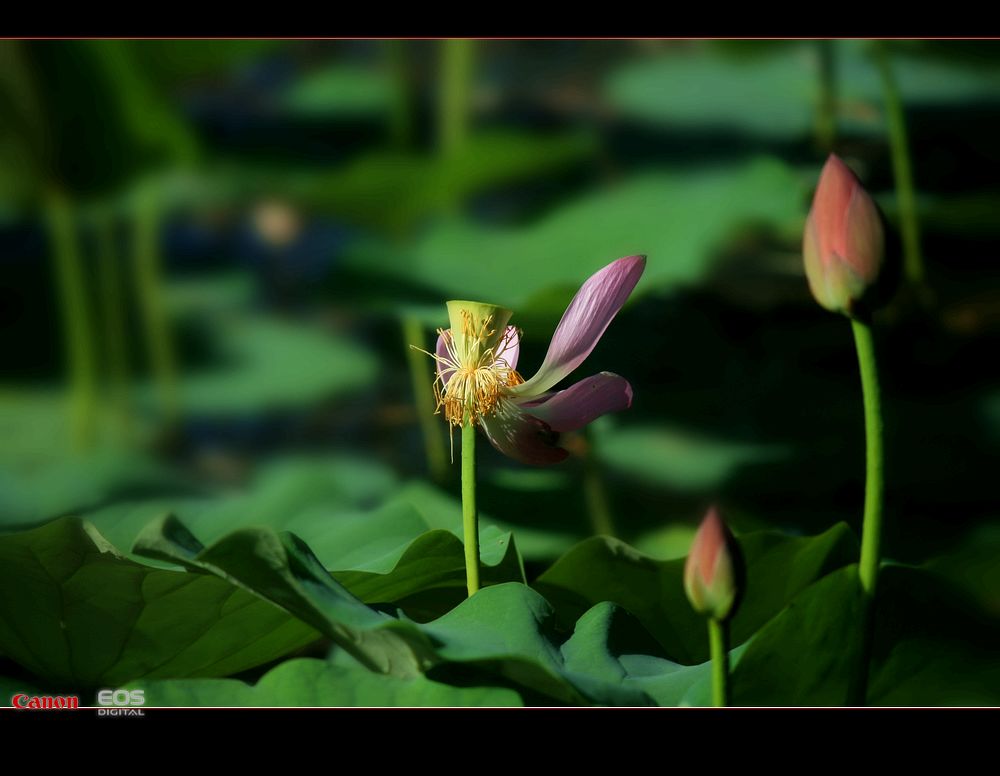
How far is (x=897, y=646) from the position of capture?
2.58 ft

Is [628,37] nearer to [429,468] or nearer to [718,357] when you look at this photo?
[718,357]

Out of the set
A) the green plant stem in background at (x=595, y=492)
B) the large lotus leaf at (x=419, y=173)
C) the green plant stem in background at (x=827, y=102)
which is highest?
the green plant stem in background at (x=827, y=102)

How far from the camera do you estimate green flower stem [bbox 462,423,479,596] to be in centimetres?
74

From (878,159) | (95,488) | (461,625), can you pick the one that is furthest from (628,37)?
(95,488)

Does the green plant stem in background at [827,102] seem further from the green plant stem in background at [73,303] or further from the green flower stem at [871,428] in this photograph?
the green plant stem in background at [73,303]

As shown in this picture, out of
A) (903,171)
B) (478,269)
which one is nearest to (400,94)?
(478,269)

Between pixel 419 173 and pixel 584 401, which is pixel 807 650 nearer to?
pixel 584 401

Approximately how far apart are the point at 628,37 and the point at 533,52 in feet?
0.32

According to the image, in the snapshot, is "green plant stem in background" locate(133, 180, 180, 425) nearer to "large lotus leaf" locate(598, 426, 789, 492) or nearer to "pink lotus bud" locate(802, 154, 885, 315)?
"large lotus leaf" locate(598, 426, 789, 492)

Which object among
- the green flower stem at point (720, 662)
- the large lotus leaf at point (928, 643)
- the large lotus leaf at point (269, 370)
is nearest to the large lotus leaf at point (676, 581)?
the large lotus leaf at point (928, 643)

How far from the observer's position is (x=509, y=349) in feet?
2.62

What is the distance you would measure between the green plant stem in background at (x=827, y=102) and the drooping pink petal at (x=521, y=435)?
0.52m

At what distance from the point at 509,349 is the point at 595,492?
0.29 meters

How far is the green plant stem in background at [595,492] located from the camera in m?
1.03
